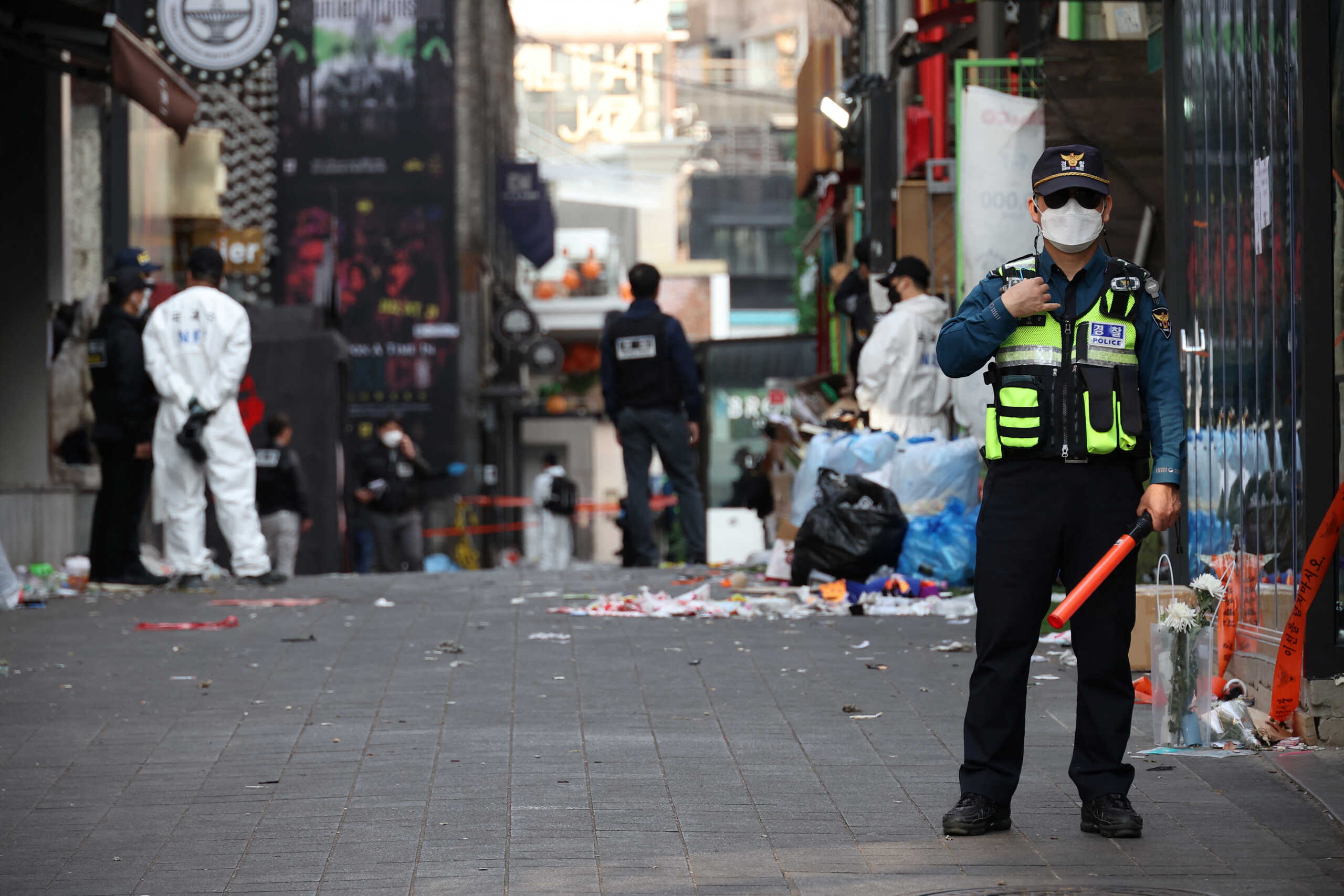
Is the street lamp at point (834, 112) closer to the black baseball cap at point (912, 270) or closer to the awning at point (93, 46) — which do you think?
the black baseball cap at point (912, 270)

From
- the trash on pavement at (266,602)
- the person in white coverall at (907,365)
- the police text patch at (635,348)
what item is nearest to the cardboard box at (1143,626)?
the person in white coverall at (907,365)

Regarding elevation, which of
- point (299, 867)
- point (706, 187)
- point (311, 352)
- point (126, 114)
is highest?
point (706, 187)

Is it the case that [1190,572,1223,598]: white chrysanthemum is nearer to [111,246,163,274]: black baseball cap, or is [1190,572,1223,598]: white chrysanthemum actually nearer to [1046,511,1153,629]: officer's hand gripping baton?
[1046,511,1153,629]: officer's hand gripping baton

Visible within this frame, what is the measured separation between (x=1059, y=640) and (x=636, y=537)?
5.46 meters

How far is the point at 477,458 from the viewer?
35.6 meters

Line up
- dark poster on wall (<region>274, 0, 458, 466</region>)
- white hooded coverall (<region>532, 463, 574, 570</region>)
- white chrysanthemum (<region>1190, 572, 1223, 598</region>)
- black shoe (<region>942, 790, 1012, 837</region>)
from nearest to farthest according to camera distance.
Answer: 1. black shoe (<region>942, 790, 1012, 837</region>)
2. white chrysanthemum (<region>1190, 572, 1223, 598</region>)
3. white hooded coverall (<region>532, 463, 574, 570</region>)
4. dark poster on wall (<region>274, 0, 458, 466</region>)

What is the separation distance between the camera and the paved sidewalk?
4238 millimetres

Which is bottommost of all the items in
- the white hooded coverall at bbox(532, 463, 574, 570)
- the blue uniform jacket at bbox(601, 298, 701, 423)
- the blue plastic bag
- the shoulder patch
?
the white hooded coverall at bbox(532, 463, 574, 570)

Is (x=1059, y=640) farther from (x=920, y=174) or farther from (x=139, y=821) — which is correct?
(x=920, y=174)

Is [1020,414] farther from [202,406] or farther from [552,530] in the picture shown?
[552,530]

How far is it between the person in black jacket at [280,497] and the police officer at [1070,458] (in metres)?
12.9

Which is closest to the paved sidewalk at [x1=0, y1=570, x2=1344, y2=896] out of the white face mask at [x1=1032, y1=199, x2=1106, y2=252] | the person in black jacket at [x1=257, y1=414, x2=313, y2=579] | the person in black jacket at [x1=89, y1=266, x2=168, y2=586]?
the white face mask at [x1=1032, y1=199, x2=1106, y2=252]

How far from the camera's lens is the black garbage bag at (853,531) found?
10492mm

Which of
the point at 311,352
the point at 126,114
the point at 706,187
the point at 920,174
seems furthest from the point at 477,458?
the point at 706,187
